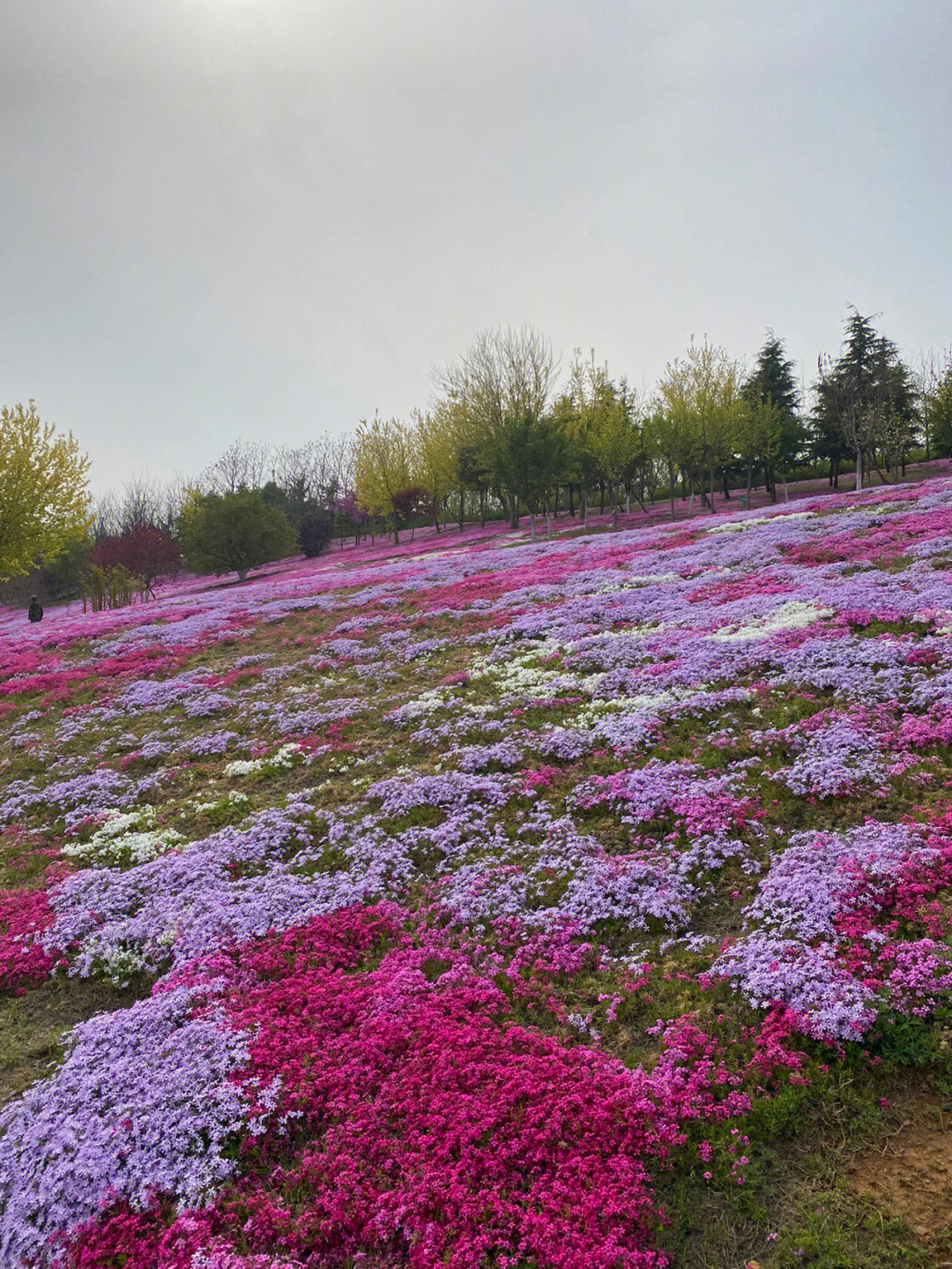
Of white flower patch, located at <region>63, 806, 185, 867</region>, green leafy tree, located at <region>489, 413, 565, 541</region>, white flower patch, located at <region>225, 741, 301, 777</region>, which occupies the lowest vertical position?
white flower patch, located at <region>63, 806, 185, 867</region>

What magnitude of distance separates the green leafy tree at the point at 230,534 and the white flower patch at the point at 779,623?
1657 inches

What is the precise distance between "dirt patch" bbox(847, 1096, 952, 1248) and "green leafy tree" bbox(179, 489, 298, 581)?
4976 centimetres

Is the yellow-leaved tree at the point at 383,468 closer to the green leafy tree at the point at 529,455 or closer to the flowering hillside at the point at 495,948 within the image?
the green leafy tree at the point at 529,455

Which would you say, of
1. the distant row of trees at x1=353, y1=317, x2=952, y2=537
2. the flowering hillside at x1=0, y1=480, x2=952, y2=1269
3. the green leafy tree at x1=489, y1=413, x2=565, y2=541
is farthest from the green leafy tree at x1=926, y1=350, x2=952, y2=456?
the flowering hillside at x1=0, y1=480, x2=952, y2=1269

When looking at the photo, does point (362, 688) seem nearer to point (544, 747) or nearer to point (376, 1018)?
point (544, 747)

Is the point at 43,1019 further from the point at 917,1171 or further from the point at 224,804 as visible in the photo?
the point at 917,1171

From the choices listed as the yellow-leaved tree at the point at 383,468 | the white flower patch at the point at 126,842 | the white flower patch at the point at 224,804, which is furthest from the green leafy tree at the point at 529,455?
the white flower patch at the point at 126,842

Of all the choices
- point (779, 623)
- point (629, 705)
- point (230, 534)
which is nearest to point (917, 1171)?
point (629, 705)

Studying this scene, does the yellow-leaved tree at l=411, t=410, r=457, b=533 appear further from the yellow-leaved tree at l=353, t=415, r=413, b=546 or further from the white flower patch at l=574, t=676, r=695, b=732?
the white flower patch at l=574, t=676, r=695, b=732

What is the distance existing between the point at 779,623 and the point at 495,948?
967cm

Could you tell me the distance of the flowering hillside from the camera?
4332 millimetres

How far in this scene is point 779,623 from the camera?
1341 centimetres

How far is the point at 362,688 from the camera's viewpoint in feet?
48.4

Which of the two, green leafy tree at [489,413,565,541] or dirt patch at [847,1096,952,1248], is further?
green leafy tree at [489,413,565,541]
